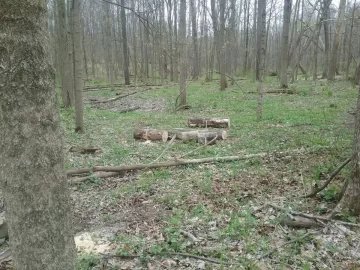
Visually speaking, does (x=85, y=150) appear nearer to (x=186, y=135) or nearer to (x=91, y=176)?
(x=91, y=176)

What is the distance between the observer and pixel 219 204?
455 cm

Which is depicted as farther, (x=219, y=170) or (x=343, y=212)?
(x=219, y=170)

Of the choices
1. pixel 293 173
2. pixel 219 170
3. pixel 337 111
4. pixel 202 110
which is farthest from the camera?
pixel 202 110

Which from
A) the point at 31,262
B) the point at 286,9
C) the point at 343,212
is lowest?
the point at 343,212

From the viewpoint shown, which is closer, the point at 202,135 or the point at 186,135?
the point at 202,135

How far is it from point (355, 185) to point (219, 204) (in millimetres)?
1821

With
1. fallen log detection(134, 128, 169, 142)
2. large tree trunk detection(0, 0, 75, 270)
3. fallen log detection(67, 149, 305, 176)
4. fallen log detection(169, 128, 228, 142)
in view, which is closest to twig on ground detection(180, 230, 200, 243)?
large tree trunk detection(0, 0, 75, 270)

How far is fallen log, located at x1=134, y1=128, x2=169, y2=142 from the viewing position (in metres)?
8.45

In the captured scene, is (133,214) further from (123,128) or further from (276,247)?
(123,128)

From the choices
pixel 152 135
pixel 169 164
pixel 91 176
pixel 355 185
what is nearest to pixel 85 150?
pixel 91 176

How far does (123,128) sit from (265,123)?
15.5 feet

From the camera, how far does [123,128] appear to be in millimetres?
10266

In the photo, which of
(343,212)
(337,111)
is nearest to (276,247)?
(343,212)

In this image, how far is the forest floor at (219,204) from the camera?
10.9 feet
